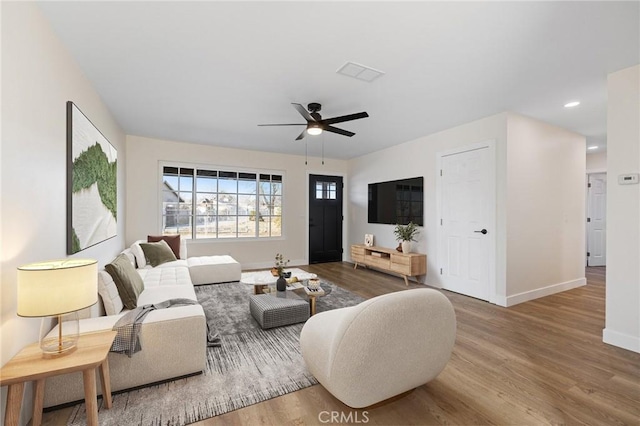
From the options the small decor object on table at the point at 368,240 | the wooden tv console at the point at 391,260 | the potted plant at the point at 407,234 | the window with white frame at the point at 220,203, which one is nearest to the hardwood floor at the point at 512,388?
the wooden tv console at the point at 391,260

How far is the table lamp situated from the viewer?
1.34m

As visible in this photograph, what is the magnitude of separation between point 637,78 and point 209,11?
3617 millimetres

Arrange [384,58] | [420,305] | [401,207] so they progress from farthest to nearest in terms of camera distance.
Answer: [401,207], [384,58], [420,305]

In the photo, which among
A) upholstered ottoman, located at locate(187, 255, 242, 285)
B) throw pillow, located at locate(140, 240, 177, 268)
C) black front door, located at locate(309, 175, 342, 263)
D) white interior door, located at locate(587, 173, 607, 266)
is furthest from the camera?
black front door, located at locate(309, 175, 342, 263)

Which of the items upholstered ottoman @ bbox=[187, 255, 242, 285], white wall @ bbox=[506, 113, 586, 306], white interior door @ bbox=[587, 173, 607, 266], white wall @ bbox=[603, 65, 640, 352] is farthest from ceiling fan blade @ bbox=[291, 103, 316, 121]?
white interior door @ bbox=[587, 173, 607, 266]

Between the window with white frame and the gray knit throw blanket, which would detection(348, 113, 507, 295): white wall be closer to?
the window with white frame

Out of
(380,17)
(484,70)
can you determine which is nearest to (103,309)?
(380,17)

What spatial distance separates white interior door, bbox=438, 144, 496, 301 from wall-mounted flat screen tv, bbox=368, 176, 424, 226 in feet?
1.56

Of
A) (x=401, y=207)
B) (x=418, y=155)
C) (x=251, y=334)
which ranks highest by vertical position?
(x=418, y=155)

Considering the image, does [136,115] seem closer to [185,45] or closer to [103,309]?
[185,45]

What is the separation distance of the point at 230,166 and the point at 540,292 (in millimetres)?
5647

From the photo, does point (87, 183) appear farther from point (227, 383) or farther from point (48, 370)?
point (227, 383)

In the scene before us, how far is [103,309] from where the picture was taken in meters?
2.32

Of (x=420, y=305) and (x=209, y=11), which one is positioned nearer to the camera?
(x=420, y=305)
